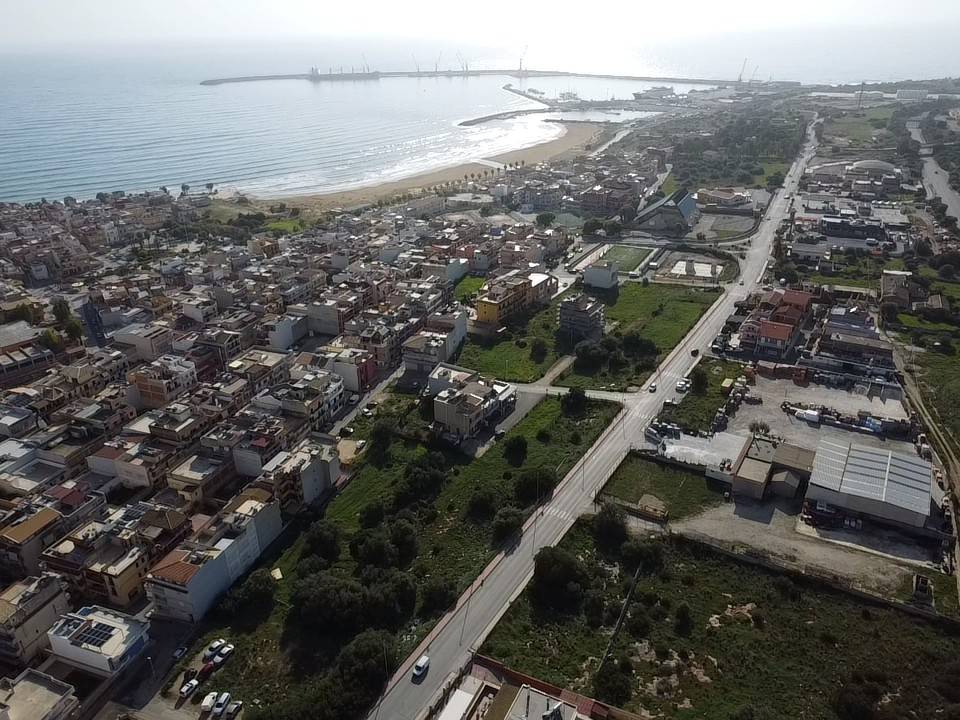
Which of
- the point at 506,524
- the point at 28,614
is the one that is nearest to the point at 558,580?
the point at 506,524

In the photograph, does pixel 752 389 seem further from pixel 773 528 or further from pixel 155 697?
pixel 155 697

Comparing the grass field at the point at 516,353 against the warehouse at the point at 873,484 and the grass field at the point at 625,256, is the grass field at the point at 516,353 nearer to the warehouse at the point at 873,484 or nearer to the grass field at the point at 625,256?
the grass field at the point at 625,256

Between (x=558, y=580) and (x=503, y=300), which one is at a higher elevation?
(x=503, y=300)

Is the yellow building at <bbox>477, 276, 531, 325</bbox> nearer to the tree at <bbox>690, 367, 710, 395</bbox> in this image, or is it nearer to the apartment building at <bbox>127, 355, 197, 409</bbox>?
the tree at <bbox>690, 367, 710, 395</bbox>

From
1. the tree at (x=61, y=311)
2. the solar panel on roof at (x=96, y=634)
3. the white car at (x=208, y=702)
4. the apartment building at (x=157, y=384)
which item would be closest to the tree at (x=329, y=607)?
the white car at (x=208, y=702)

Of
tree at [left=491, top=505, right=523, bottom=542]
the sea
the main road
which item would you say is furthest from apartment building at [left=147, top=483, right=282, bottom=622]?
the sea

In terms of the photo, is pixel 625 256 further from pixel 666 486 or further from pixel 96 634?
pixel 96 634
